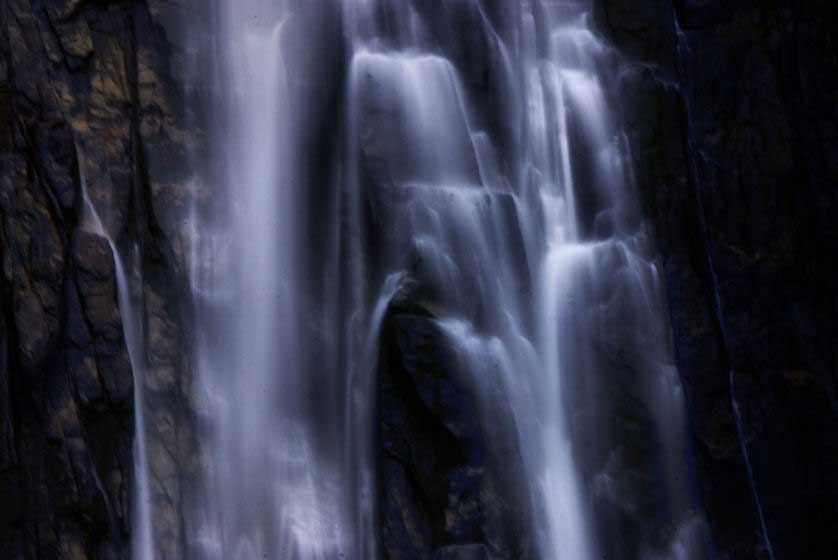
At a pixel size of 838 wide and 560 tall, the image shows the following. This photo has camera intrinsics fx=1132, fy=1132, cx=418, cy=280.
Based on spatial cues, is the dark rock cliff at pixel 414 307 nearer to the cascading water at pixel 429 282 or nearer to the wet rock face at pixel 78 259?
the wet rock face at pixel 78 259

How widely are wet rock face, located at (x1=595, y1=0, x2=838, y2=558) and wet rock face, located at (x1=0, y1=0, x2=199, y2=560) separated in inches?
147

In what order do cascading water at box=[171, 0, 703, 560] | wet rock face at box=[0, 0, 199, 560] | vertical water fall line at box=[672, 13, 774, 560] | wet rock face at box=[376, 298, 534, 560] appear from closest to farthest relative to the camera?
wet rock face at box=[0, 0, 199, 560], wet rock face at box=[376, 298, 534, 560], cascading water at box=[171, 0, 703, 560], vertical water fall line at box=[672, 13, 774, 560]

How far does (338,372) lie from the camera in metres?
7.45

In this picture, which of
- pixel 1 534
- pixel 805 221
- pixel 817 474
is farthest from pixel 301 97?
pixel 817 474

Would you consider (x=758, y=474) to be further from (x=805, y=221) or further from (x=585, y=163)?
(x=585, y=163)

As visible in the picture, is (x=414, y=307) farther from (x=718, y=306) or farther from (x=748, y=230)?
(x=748, y=230)

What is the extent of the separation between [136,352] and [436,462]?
204 centimetres

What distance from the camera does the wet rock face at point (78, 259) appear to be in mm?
6641

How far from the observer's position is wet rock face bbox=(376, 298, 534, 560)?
719 centimetres

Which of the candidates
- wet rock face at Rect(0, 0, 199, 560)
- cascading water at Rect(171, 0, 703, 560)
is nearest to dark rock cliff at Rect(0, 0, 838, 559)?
wet rock face at Rect(0, 0, 199, 560)

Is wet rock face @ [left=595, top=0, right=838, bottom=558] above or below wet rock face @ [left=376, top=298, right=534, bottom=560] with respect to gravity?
above

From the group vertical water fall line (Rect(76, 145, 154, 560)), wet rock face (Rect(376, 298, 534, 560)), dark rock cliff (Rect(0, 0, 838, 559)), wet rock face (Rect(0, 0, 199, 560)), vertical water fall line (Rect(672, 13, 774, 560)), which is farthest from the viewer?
vertical water fall line (Rect(672, 13, 774, 560))

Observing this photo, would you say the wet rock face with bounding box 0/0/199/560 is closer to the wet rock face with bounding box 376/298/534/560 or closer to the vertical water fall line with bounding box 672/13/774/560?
the wet rock face with bounding box 376/298/534/560

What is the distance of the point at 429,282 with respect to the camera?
302 inches
